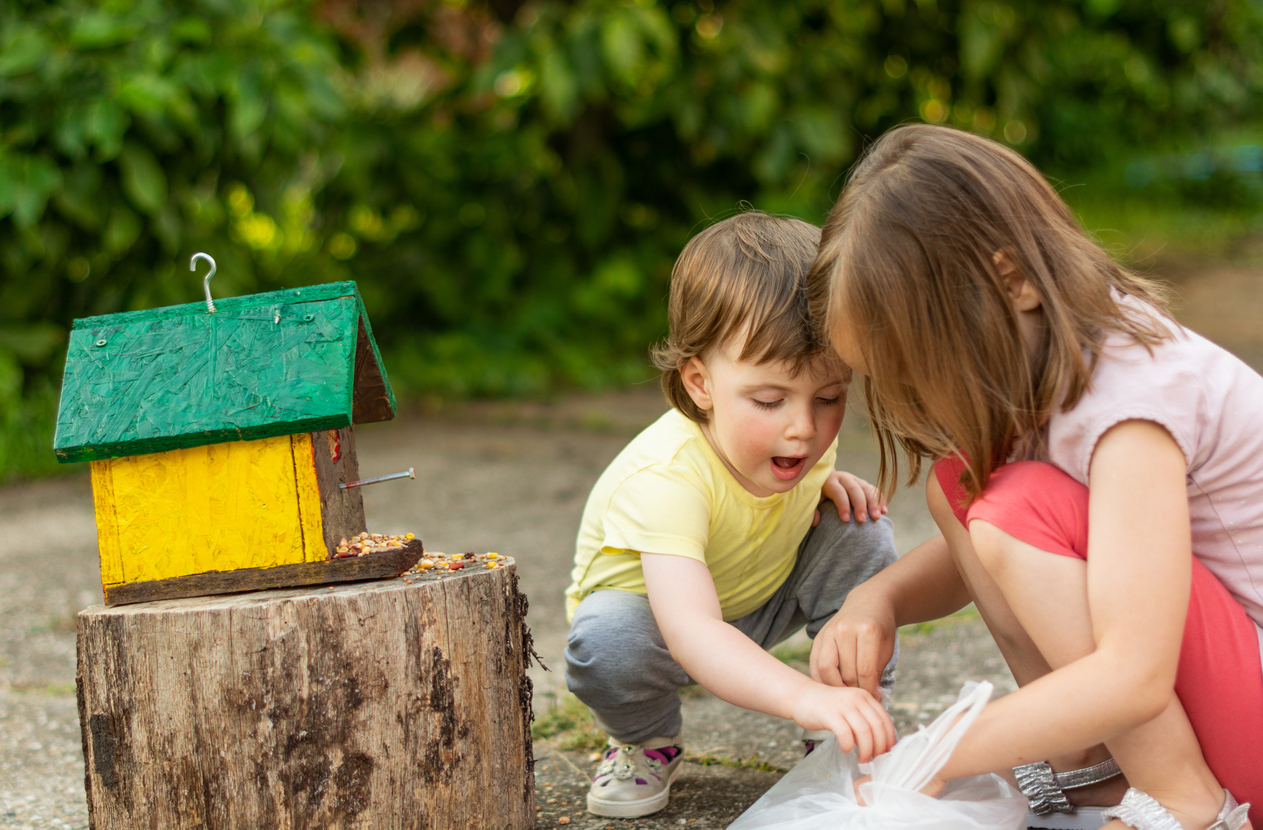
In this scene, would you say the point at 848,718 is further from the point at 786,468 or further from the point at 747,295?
the point at 747,295

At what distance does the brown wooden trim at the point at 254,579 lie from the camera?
1.48 m

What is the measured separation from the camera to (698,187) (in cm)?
543

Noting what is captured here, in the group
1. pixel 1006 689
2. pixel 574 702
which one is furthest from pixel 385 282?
pixel 1006 689

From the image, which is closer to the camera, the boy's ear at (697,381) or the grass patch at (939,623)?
the boy's ear at (697,381)

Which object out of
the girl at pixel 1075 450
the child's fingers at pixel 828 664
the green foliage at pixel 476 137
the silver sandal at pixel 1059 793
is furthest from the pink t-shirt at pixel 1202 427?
the green foliage at pixel 476 137

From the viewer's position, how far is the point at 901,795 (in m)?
1.33

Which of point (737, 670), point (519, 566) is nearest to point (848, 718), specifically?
point (737, 670)

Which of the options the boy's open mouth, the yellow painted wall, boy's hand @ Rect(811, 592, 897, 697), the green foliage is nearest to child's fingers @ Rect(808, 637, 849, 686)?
boy's hand @ Rect(811, 592, 897, 697)

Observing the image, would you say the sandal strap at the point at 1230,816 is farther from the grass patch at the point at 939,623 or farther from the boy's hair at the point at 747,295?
the grass patch at the point at 939,623

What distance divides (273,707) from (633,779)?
0.55m

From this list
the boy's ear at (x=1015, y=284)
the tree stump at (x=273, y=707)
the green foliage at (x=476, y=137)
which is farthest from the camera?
the green foliage at (x=476, y=137)

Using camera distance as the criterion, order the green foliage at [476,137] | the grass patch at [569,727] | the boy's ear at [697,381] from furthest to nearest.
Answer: the green foliage at [476,137]
the grass patch at [569,727]
the boy's ear at [697,381]

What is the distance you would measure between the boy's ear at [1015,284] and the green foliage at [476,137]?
10.5ft

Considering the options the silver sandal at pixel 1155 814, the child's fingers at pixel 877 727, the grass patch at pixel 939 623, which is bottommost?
the grass patch at pixel 939 623
